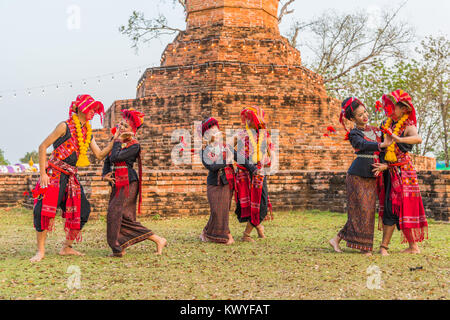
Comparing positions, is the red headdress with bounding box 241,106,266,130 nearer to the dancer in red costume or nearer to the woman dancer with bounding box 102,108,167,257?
the woman dancer with bounding box 102,108,167,257

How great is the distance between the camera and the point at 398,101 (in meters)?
5.29

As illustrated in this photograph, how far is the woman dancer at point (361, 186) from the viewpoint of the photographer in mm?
5262

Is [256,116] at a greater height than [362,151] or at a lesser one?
greater

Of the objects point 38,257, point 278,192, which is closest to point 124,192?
point 38,257

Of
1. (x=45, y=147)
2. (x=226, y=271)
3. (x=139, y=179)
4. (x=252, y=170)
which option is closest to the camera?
(x=226, y=271)

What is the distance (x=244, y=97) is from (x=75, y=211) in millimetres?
9295

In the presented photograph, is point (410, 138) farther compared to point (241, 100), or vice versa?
point (241, 100)

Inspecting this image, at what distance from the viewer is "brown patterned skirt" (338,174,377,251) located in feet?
17.3

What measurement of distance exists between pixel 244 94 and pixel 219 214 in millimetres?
8080

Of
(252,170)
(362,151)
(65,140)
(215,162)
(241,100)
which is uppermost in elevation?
(241,100)

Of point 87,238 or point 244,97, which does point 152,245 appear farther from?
point 244,97

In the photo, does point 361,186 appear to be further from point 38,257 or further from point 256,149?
point 38,257

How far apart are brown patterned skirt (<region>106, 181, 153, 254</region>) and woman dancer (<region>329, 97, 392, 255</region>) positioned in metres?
2.27

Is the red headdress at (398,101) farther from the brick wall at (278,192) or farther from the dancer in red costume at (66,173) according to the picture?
the brick wall at (278,192)
